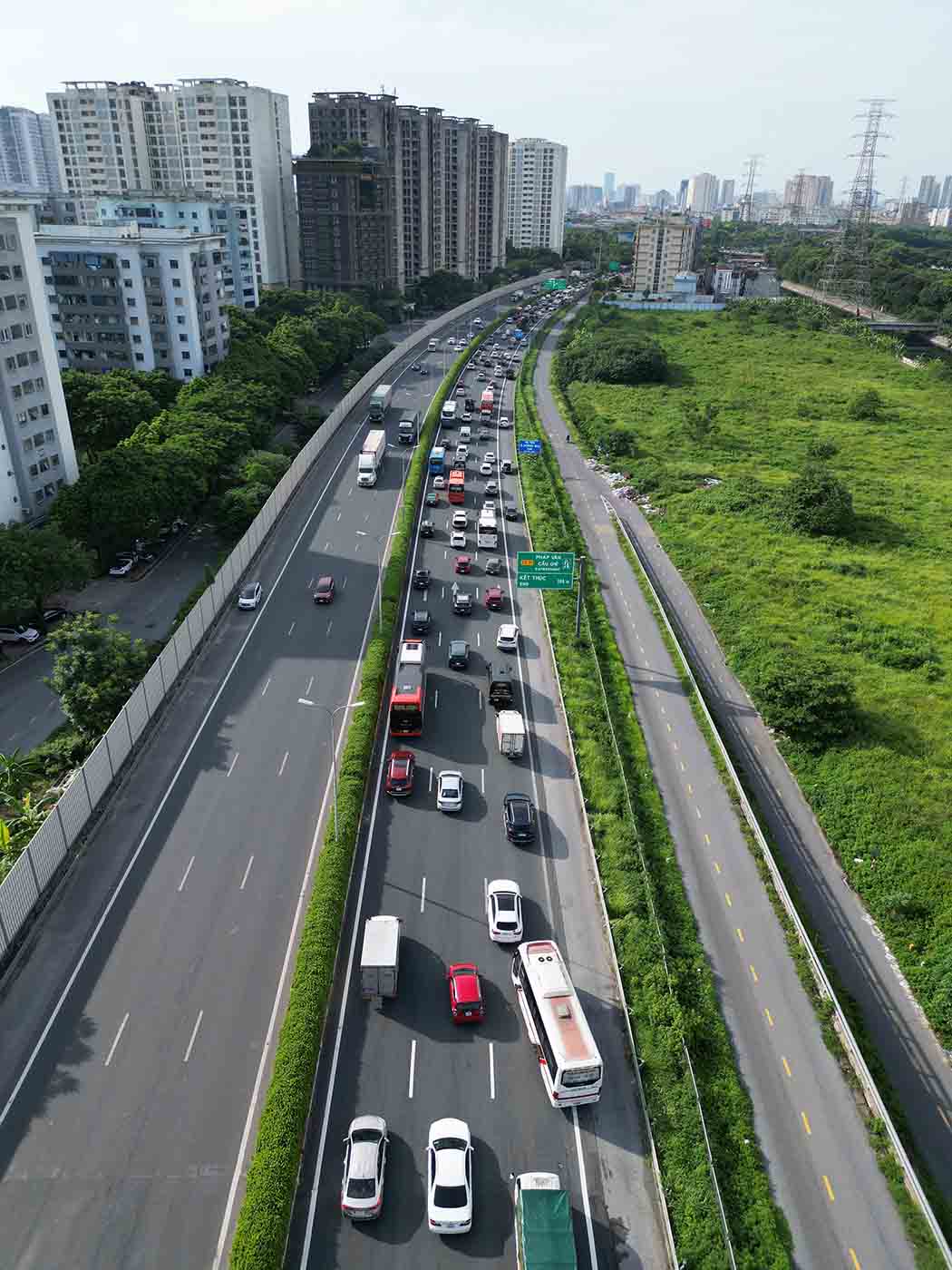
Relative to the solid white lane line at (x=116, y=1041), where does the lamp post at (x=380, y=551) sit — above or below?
above

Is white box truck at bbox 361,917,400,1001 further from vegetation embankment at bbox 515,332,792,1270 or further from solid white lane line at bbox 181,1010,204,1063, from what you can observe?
vegetation embankment at bbox 515,332,792,1270

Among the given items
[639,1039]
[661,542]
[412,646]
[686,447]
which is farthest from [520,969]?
[686,447]

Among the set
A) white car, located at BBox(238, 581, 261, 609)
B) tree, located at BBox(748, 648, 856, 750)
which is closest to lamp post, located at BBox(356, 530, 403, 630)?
white car, located at BBox(238, 581, 261, 609)

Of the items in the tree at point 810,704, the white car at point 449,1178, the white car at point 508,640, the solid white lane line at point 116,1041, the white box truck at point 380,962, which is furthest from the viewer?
the white car at point 508,640

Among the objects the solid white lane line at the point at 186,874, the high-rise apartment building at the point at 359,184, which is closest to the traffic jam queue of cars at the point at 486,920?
the solid white lane line at the point at 186,874

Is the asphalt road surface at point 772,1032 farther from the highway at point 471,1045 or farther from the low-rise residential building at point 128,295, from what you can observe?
the low-rise residential building at point 128,295

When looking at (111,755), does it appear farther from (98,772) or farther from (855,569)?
(855,569)

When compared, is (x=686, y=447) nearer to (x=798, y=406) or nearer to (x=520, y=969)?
(x=798, y=406)

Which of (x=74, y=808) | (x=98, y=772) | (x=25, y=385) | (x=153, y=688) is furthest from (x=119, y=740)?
Result: (x=25, y=385)
